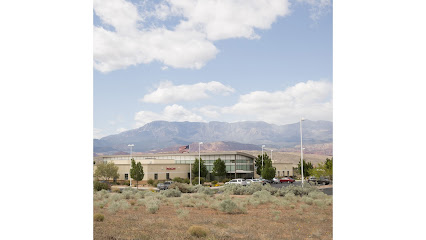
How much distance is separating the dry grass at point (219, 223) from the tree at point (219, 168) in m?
7.38

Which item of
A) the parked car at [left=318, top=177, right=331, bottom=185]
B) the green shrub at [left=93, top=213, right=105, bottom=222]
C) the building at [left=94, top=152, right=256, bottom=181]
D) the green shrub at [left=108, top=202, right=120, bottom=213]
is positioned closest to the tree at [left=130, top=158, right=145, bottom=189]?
the building at [left=94, top=152, right=256, bottom=181]

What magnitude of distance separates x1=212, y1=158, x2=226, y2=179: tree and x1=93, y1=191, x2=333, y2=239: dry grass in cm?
738

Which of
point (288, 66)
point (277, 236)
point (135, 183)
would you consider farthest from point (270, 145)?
point (277, 236)

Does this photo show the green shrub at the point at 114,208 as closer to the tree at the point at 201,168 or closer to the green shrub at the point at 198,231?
the green shrub at the point at 198,231

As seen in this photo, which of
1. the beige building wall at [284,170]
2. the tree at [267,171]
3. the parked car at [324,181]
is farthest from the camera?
the beige building wall at [284,170]

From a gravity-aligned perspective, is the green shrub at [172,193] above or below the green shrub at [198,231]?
below

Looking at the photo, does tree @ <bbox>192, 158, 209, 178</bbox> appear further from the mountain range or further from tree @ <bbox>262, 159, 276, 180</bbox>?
the mountain range

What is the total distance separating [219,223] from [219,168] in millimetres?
10211

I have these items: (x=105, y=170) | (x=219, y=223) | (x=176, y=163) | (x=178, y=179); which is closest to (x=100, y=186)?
(x=105, y=170)

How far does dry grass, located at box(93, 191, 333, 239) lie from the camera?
655cm

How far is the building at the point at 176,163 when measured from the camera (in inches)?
597

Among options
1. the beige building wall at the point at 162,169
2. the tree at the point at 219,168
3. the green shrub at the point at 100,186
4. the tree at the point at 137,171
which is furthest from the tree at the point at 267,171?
the green shrub at the point at 100,186
